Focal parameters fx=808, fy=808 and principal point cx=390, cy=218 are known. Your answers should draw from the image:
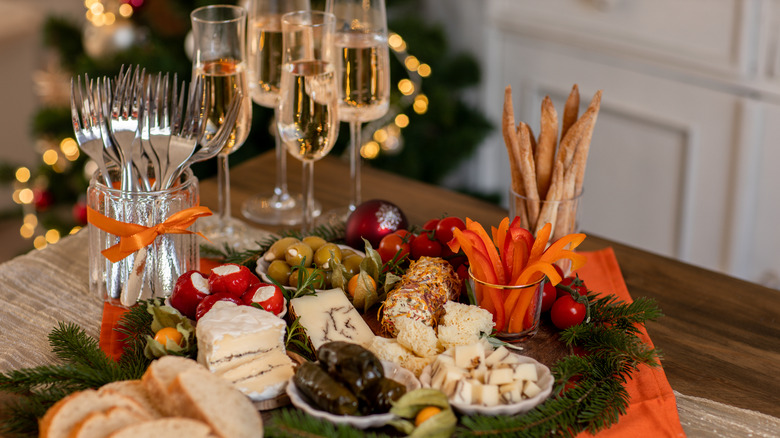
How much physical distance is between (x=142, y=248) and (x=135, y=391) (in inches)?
12.4

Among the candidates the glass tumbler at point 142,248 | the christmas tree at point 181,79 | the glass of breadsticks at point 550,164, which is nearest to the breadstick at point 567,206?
the glass of breadsticks at point 550,164

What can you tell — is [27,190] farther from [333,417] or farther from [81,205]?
[333,417]

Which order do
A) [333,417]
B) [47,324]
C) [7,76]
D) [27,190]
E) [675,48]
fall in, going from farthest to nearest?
[7,76] → [27,190] → [675,48] → [47,324] → [333,417]

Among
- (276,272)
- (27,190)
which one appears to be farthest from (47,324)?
(27,190)

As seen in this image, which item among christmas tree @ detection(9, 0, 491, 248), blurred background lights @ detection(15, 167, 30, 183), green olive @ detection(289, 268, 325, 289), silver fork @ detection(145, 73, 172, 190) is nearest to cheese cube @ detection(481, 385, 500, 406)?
green olive @ detection(289, 268, 325, 289)

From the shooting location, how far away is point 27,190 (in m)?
2.57

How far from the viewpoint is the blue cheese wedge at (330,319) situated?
3.32 ft

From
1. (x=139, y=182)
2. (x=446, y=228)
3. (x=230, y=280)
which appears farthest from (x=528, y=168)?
(x=139, y=182)

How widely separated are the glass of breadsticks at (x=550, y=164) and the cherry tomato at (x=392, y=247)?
0.63 ft

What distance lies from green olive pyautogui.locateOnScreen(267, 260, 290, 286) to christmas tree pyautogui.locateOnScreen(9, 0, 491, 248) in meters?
1.07

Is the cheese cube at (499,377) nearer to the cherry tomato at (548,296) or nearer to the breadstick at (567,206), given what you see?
the cherry tomato at (548,296)

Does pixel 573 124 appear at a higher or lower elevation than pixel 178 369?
higher

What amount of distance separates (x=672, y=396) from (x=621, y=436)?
106mm

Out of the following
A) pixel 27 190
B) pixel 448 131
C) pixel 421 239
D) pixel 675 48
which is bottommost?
pixel 27 190
